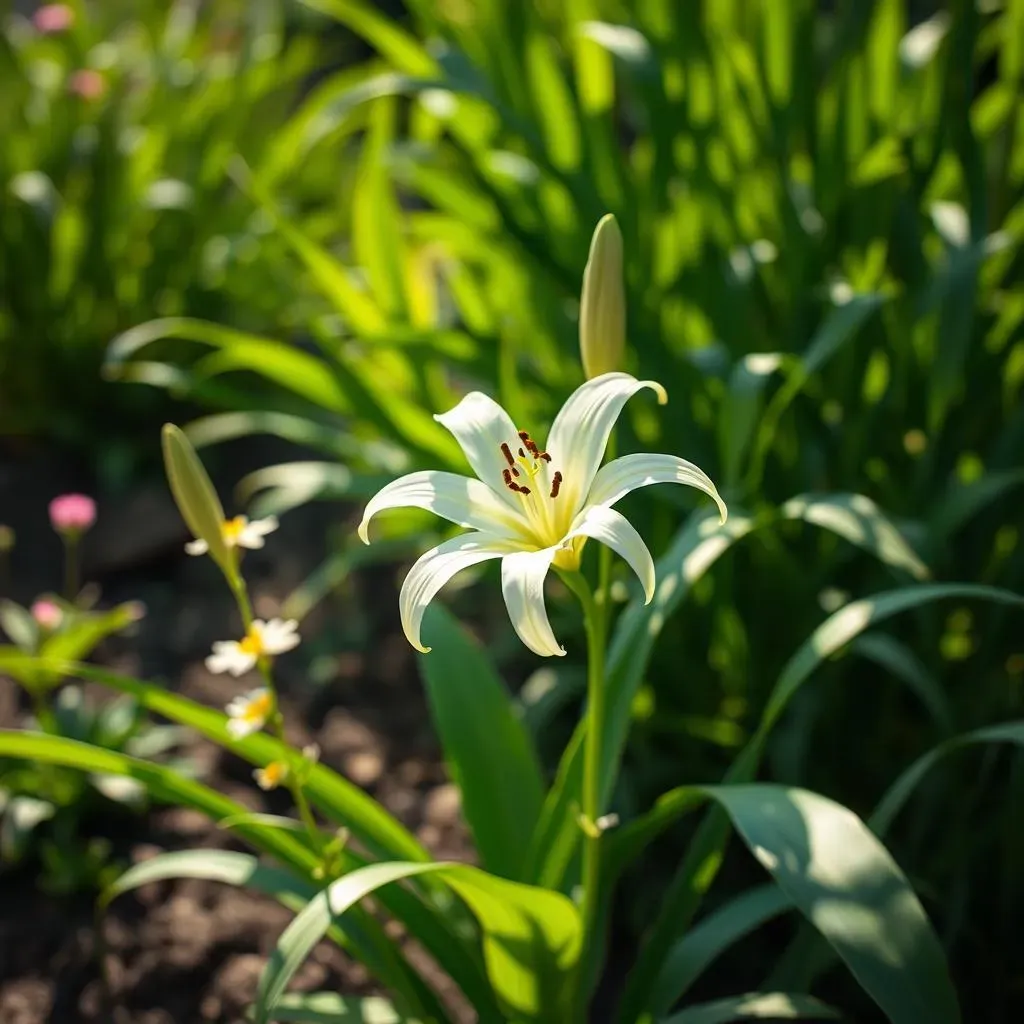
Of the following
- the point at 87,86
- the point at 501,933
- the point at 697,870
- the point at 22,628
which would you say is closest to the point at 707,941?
the point at 697,870

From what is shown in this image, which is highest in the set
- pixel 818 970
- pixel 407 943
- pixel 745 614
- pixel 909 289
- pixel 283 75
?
pixel 283 75

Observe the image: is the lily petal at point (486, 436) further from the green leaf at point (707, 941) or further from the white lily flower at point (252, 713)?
the green leaf at point (707, 941)

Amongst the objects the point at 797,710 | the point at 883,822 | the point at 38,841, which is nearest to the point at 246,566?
the point at 38,841

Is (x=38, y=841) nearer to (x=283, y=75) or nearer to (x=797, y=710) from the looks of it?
(x=797, y=710)

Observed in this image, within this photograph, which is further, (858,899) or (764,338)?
(764,338)

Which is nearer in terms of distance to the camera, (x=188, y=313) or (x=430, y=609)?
(x=430, y=609)

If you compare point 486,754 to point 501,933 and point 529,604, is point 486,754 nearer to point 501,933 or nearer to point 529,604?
point 501,933

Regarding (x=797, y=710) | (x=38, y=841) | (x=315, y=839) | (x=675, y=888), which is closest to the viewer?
(x=315, y=839)
